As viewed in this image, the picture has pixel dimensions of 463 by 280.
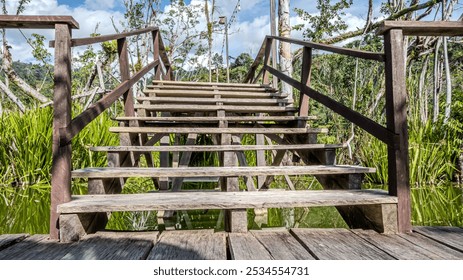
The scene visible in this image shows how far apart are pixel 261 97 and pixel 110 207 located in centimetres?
249

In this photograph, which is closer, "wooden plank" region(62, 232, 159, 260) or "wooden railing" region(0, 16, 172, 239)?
"wooden plank" region(62, 232, 159, 260)

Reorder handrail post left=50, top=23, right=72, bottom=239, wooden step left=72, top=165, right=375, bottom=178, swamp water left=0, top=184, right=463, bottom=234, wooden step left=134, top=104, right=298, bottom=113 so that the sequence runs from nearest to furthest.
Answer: handrail post left=50, top=23, right=72, bottom=239 → wooden step left=72, top=165, right=375, bottom=178 → swamp water left=0, top=184, right=463, bottom=234 → wooden step left=134, top=104, right=298, bottom=113

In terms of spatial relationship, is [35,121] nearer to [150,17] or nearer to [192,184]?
[192,184]

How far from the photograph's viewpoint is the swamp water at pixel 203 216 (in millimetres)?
2062

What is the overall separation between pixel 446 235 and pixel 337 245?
0.43m

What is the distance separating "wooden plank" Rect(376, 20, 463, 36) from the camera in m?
1.34

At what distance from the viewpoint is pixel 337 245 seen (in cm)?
107

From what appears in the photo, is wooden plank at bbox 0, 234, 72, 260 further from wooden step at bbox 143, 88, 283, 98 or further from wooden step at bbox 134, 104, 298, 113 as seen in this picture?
wooden step at bbox 143, 88, 283, 98

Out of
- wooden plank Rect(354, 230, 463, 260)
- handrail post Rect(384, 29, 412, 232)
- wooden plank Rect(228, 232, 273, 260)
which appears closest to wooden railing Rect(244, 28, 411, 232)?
handrail post Rect(384, 29, 412, 232)

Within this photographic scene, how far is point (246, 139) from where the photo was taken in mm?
4234

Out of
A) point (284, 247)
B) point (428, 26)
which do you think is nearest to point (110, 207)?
point (284, 247)

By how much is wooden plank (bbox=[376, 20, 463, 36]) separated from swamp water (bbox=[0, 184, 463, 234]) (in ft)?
3.83

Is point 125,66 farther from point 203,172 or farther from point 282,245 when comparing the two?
point 282,245

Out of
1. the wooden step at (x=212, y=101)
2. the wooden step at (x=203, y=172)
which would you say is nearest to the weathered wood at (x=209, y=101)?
the wooden step at (x=212, y=101)
